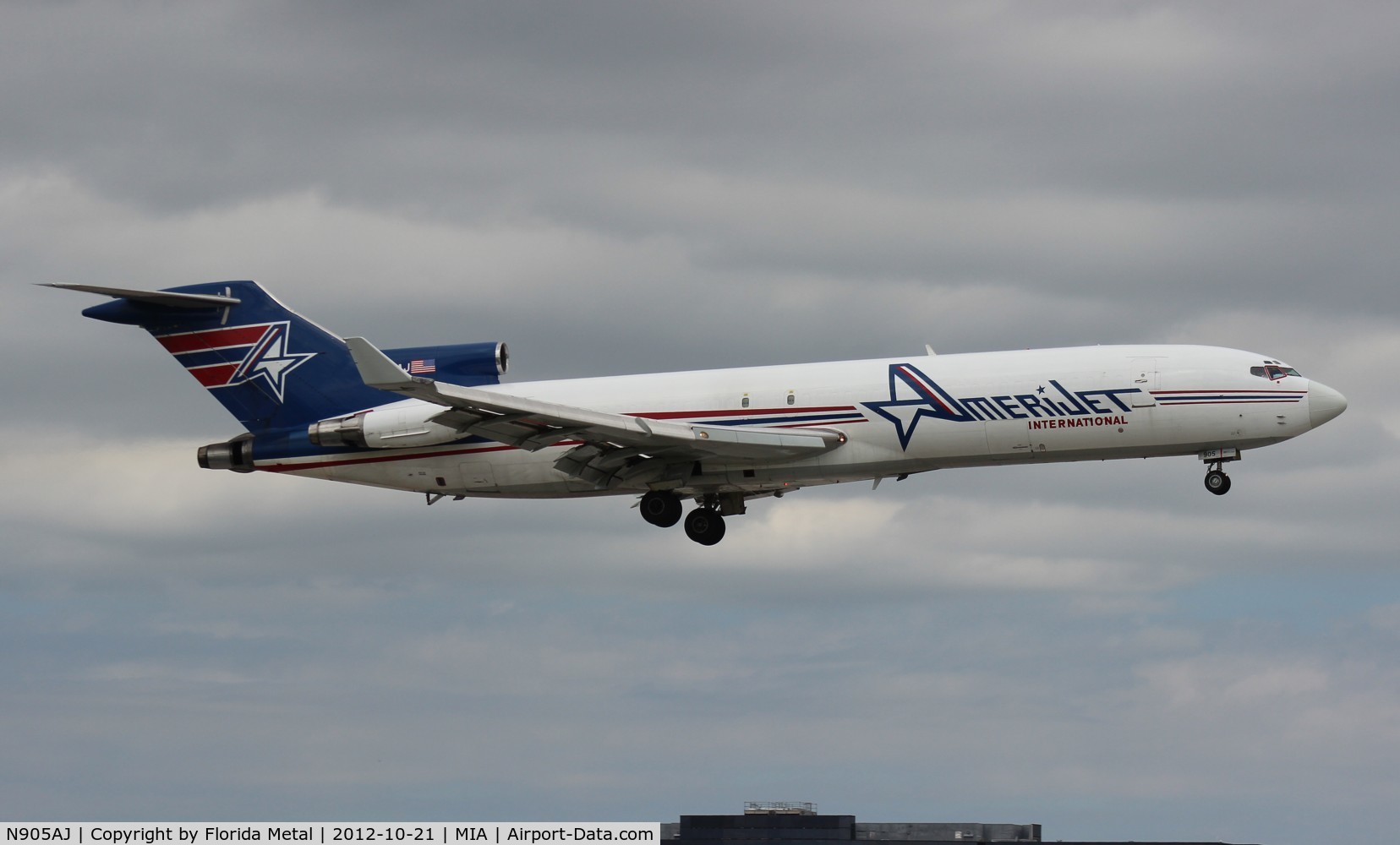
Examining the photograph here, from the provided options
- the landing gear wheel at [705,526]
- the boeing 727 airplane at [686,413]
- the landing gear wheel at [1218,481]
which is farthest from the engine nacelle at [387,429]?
the landing gear wheel at [1218,481]

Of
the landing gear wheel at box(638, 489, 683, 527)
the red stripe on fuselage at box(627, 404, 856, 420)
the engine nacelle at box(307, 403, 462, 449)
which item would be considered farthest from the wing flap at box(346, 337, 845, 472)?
the engine nacelle at box(307, 403, 462, 449)

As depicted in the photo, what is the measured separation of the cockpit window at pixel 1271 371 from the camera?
149 feet

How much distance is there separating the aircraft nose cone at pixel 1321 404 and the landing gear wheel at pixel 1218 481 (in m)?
2.48

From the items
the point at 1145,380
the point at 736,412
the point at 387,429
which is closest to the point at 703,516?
the point at 736,412

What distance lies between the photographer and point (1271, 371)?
150 ft

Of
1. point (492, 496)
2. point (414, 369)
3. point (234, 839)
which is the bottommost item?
point (234, 839)

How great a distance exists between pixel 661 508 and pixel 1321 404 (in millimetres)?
16918

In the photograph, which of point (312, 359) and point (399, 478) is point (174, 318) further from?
point (399, 478)

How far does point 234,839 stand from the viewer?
1544 inches

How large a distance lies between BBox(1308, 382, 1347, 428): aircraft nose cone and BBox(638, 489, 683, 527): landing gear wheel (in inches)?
640

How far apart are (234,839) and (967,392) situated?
20099 mm

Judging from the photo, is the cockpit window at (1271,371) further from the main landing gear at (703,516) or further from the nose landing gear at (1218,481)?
the main landing gear at (703,516)

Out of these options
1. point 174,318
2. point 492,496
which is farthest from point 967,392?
point 174,318

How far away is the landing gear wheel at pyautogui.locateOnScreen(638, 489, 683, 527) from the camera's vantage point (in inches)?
1951
